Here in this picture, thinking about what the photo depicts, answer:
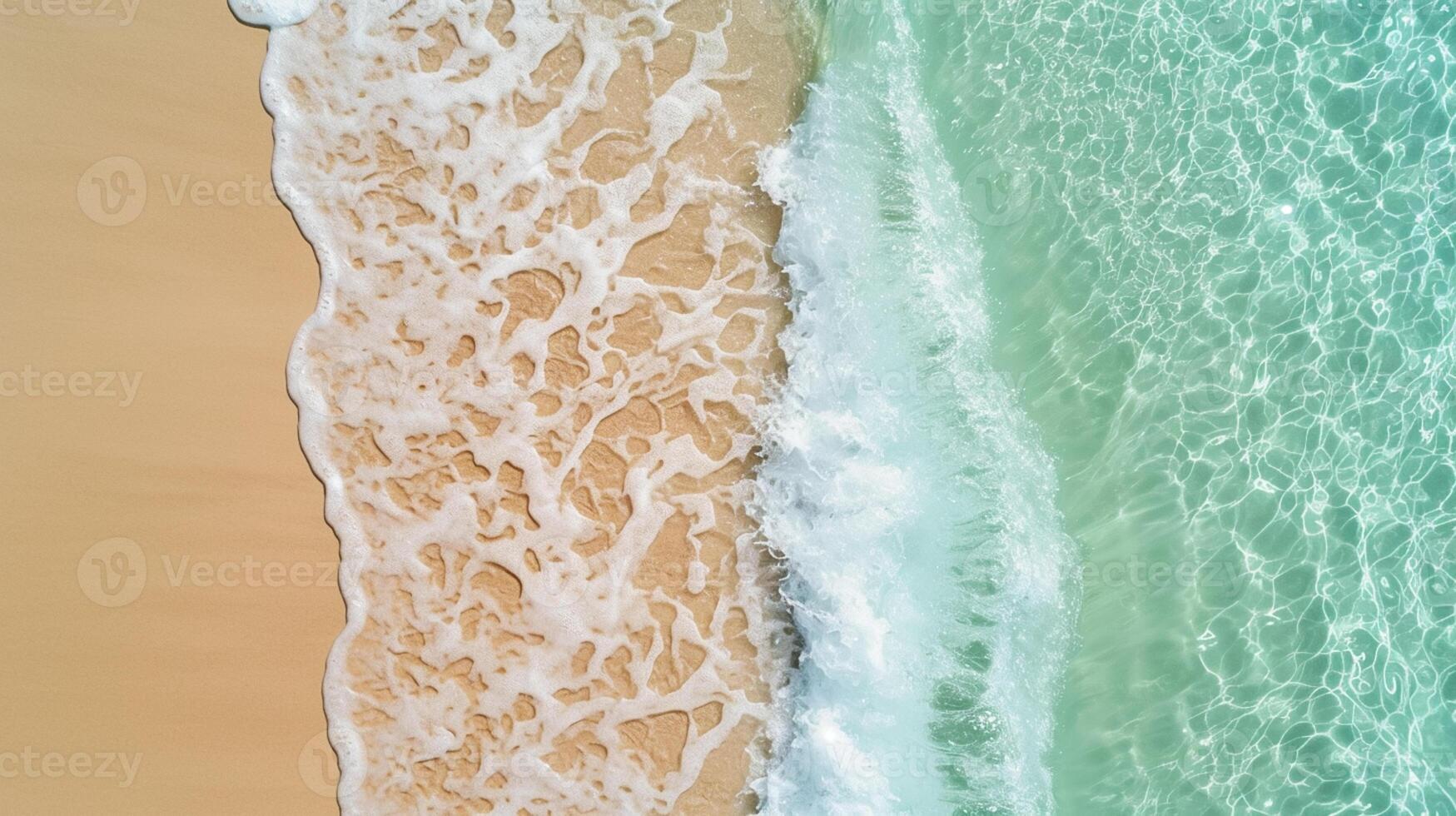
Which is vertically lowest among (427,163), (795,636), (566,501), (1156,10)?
(795,636)

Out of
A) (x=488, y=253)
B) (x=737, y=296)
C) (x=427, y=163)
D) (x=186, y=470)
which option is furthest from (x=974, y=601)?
(x=186, y=470)

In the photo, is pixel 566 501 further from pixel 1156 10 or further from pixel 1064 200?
pixel 1156 10
